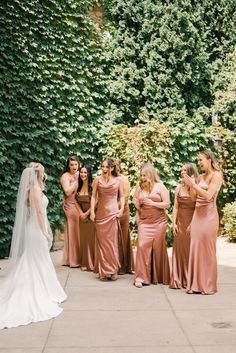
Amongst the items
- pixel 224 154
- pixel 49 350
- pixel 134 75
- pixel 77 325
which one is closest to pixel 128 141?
pixel 134 75

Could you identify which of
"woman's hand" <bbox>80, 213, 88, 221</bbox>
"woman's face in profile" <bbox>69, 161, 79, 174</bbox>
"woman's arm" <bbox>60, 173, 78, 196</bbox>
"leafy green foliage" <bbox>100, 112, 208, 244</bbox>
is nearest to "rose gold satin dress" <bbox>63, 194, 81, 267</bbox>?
"woman's arm" <bbox>60, 173, 78, 196</bbox>

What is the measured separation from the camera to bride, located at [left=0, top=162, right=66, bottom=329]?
591 centimetres

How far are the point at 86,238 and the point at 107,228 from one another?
3.36 feet

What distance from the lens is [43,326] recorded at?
210 inches

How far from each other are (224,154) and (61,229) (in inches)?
193

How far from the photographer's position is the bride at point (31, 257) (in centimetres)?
591

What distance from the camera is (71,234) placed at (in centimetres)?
896

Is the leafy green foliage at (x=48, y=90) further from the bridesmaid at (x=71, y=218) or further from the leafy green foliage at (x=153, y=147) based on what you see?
the bridesmaid at (x=71, y=218)

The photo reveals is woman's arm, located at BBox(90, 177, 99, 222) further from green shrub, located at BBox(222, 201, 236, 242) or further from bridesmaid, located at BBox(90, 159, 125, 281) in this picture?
green shrub, located at BBox(222, 201, 236, 242)

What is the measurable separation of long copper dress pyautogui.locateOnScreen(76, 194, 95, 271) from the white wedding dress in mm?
2016

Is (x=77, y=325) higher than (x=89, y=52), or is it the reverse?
(x=89, y=52)

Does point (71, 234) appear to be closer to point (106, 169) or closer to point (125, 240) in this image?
point (125, 240)

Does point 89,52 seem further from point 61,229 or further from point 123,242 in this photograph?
point 123,242

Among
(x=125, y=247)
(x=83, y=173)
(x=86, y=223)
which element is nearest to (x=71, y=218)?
(x=86, y=223)
